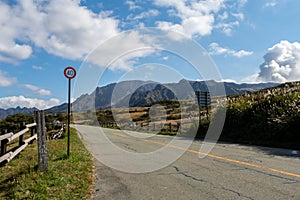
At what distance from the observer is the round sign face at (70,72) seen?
9.53 metres

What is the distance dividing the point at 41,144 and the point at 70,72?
3669mm

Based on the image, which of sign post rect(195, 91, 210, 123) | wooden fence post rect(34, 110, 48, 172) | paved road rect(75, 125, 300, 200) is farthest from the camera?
sign post rect(195, 91, 210, 123)

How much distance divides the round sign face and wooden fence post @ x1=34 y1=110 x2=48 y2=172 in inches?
114

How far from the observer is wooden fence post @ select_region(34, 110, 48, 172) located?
21.3 ft

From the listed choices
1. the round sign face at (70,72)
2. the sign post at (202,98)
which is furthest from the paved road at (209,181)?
the sign post at (202,98)

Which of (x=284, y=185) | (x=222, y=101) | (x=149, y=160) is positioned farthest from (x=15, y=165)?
(x=222, y=101)

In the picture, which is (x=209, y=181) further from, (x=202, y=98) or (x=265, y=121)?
(x=202, y=98)

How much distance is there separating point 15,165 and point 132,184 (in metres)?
4.12

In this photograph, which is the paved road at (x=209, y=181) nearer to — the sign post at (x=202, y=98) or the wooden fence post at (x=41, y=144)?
the wooden fence post at (x=41, y=144)

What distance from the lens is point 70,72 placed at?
31.6 ft

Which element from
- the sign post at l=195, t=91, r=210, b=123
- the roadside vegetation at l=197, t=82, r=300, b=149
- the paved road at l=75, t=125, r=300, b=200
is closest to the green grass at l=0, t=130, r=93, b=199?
the paved road at l=75, t=125, r=300, b=200

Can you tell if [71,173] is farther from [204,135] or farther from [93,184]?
[204,135]

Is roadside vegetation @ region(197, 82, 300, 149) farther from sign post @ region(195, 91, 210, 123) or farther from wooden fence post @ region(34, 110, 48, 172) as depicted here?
wooden fence post @ region(34, 110, 48, 172)

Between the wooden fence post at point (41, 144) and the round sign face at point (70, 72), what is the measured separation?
114 inches
